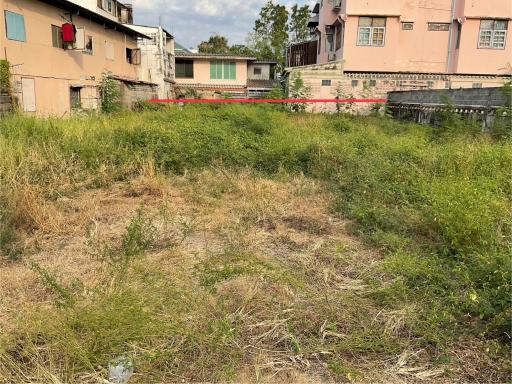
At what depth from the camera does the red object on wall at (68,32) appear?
45.3 ft

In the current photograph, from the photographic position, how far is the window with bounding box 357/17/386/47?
1928cm

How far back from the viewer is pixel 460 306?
2.75 m

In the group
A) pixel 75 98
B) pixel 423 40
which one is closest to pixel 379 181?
pixel 75 98

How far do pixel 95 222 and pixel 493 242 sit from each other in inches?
152

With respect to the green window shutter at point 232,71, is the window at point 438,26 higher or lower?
higher

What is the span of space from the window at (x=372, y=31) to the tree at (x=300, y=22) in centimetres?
1801

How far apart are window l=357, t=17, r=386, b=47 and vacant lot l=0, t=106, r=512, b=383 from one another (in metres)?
14.0

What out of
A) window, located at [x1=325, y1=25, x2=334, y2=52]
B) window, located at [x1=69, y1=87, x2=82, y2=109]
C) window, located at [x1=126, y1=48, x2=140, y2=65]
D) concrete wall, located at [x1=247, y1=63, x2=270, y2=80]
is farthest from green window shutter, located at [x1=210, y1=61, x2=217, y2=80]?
window, located at [x1=69, y1=87, x2=82, y2=109]

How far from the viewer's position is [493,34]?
19.0 m

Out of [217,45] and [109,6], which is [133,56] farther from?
[217,45]

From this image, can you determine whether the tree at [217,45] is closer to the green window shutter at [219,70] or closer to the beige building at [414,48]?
the green window shutter at [219,70]

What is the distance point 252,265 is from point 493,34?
2065cm

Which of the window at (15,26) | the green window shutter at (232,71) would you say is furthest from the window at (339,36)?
the window at (15,26)

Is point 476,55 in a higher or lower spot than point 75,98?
higher
